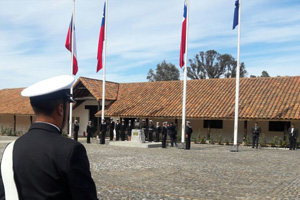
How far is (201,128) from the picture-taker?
24641mm

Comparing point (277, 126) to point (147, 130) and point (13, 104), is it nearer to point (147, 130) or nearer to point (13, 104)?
point (147, 130)

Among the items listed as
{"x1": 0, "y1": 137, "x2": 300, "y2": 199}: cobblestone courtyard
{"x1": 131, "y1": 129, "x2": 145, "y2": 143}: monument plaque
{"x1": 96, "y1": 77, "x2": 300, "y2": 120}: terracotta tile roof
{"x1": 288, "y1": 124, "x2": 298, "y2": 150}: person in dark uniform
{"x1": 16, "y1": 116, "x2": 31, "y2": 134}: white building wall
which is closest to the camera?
{"x1": 0, "y1": 137, "x2": 300, "y2": 199}: cobblestone courtyard

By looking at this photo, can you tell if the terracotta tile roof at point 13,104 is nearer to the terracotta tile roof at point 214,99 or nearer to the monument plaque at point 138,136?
the terracotta tile roof at point 214,99

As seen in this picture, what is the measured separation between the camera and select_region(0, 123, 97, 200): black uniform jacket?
1879 millimetres

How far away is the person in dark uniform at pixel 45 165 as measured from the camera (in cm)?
189

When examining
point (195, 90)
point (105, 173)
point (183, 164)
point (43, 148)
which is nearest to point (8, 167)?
point (43, 148)

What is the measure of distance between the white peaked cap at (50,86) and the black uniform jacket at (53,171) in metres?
0.29

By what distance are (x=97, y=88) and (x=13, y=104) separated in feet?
32.6

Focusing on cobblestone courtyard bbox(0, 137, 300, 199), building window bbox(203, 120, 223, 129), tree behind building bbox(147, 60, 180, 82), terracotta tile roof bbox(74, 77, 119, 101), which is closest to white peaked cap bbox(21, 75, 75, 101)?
cobblestone courtyard bbox(0, 137, 300, 199)

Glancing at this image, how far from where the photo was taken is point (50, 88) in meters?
2.08

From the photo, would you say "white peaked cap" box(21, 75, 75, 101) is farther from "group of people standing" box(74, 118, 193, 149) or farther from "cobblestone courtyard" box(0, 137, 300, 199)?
"group of people standing" box(74, 118, 193, 149)

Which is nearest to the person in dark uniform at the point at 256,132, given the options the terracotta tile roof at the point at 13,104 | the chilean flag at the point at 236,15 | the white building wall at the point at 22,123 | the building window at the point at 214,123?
the building window at the point at 214,123

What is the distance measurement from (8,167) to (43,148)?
24 centimetres

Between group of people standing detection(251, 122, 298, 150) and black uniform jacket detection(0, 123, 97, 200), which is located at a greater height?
black uniform jacket detection(0, 123, 97, 200)
